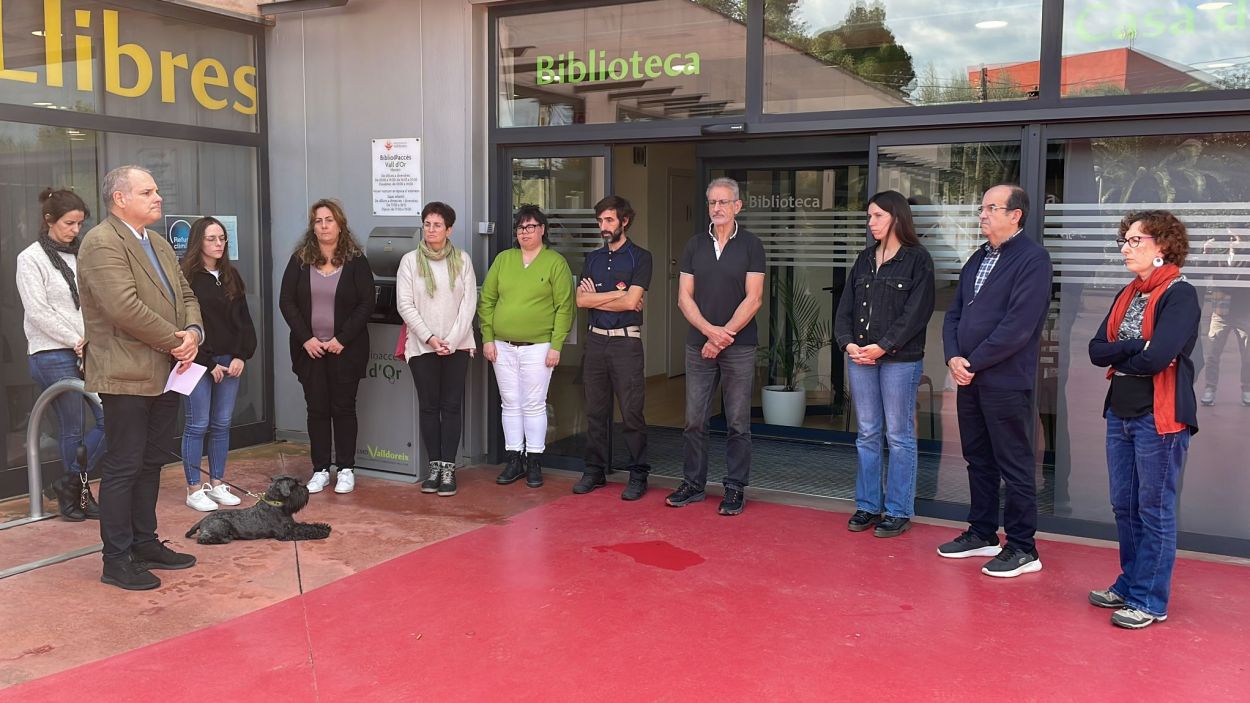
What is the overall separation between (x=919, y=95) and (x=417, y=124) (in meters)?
3.15

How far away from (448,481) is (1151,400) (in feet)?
12.1

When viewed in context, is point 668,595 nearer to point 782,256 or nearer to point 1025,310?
point 1025,310

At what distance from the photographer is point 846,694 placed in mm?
3209

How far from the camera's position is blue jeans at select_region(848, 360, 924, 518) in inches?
191

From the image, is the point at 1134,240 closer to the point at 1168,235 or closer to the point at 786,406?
the point at 1168,235

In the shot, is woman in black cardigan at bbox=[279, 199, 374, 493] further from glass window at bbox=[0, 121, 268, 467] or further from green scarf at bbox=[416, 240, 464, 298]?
glass window at bbox=[0, 121, 268, 467]

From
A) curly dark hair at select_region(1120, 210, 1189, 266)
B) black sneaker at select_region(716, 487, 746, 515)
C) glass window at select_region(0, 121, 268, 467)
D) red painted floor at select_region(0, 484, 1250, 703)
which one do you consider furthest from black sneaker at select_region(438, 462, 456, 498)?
curly dark hair at select_region(1120, 210, 1189, 266)

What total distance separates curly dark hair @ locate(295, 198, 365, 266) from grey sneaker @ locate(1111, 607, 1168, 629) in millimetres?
4276

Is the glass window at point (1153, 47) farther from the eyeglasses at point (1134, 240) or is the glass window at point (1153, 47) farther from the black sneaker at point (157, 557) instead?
the black sneaker at point (157, 557)

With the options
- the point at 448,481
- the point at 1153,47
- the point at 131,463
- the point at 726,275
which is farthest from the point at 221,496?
the point at 1153,47

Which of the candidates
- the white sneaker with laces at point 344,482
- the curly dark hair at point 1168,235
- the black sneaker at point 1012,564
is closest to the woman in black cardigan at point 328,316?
the white sneaker with laces at point 344,482

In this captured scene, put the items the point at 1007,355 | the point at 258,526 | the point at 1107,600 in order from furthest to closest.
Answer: the point at 258,526 → the point at 1007,355 → the point at 1107,600

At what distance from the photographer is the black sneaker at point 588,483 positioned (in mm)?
5773

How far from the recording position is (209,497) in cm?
552
